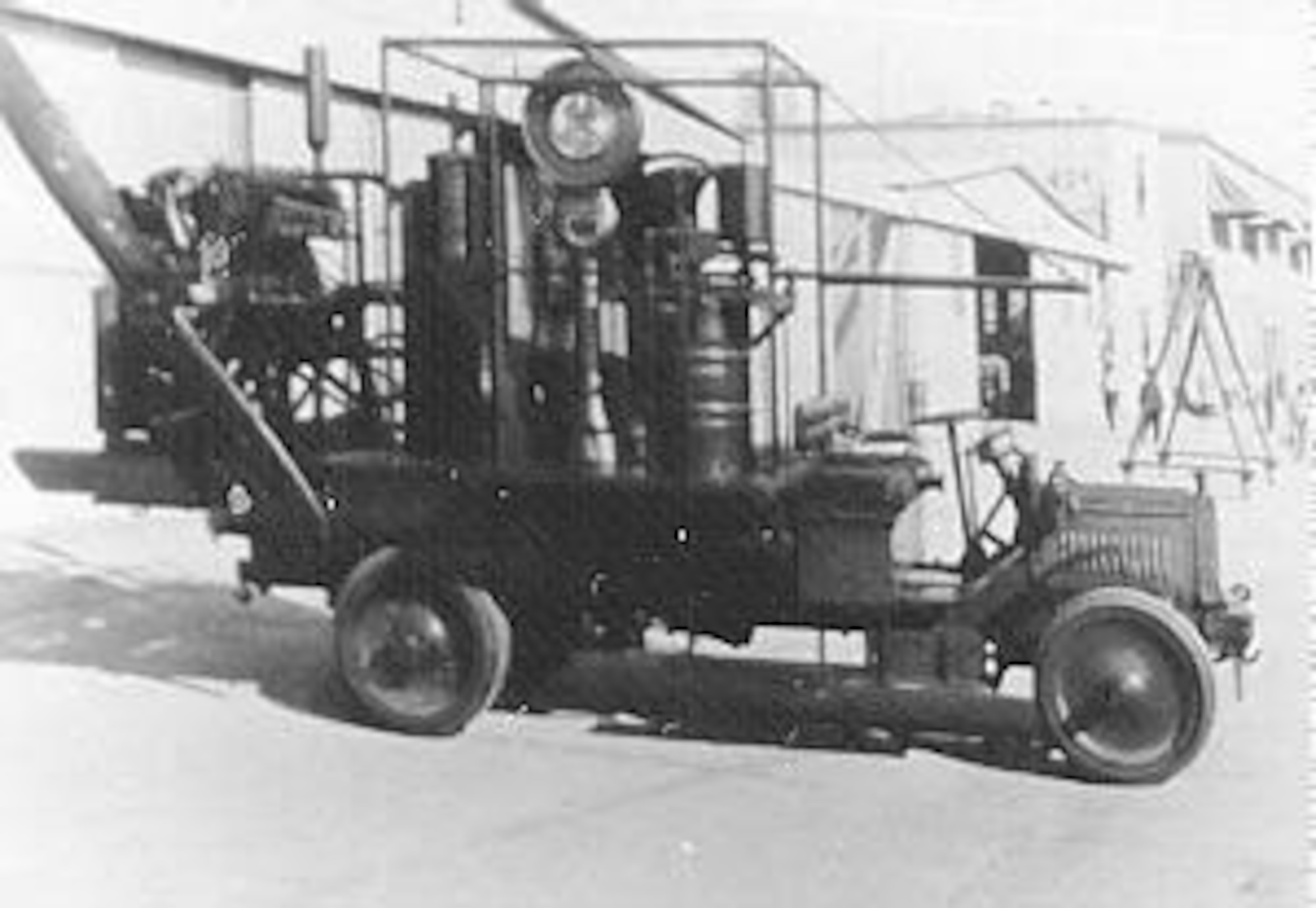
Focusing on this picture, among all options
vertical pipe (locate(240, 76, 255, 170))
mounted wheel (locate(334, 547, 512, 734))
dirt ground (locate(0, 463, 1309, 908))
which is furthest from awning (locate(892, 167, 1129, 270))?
mounted wheel (locate(334, 547, 512, 734))

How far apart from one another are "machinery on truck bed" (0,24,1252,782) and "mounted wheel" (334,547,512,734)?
1cm

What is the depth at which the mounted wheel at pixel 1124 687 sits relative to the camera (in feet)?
21.9

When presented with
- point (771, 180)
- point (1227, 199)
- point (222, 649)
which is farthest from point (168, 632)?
point (1227, 199)

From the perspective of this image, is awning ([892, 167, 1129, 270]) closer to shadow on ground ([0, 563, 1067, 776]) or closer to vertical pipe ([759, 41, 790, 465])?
shadow on ground ([0, 563, 1067, 776])

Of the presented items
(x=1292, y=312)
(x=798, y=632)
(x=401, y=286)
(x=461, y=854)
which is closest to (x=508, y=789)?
(x=461, y=854)

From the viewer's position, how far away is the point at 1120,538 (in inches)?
273

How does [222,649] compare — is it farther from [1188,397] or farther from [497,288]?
[1188,397]

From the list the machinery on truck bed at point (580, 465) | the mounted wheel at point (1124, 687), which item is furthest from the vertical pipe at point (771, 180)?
the mounted wheel at point (1124, 687)

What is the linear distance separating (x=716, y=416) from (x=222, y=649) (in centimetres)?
313

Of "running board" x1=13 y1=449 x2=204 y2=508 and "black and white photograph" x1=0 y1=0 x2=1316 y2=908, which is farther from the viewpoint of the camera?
"running board" x1=13 y1=449 x2=204 y2=508

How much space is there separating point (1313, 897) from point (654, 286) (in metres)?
3.21

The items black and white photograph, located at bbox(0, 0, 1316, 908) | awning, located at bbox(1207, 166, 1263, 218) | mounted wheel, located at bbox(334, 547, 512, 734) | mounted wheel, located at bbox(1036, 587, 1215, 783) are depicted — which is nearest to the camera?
black and white photograph, located at bbox(0, 0, 1316, 908)

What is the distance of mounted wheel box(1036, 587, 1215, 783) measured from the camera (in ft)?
21.9

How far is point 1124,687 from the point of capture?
22.0 ft
